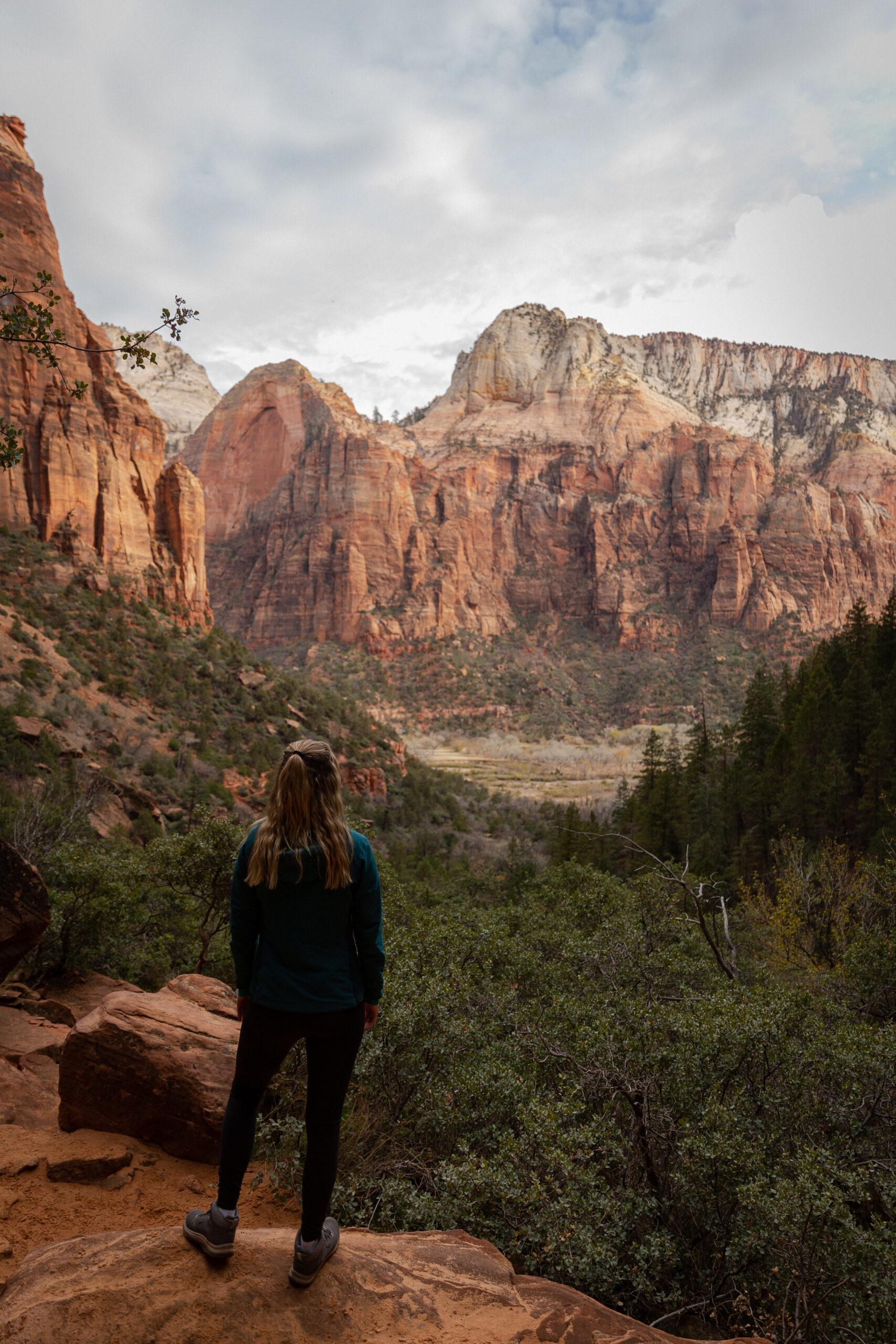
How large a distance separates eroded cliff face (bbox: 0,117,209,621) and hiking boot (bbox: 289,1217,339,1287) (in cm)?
4437

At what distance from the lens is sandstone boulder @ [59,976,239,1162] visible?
5.12m

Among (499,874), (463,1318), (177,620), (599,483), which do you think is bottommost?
(499,874)

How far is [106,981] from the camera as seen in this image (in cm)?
991

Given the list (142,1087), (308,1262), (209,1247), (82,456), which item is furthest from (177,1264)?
(82,456)

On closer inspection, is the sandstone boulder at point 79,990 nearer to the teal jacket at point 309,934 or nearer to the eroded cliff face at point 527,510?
the teal jacket at point 309,934

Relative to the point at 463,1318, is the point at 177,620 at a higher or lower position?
higher

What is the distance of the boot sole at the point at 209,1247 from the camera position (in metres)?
3.12

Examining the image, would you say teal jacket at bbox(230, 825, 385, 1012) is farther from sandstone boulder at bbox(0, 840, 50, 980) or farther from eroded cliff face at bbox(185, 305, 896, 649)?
eroded cliff face at bbox(185, 305, 896, 649)

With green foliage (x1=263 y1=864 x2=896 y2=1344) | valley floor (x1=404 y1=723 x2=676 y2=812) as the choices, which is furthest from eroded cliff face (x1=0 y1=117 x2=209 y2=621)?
green foliage (x1=263 y1=864 x2=896 y2=1344)

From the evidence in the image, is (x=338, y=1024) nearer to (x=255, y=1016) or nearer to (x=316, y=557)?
(x=255, y=1016)

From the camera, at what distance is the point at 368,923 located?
11.0ft

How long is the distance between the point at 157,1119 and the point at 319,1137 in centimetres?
264

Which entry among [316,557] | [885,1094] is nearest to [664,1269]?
[885,1094]

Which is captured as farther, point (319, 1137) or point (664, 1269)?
point (664, 1269)
